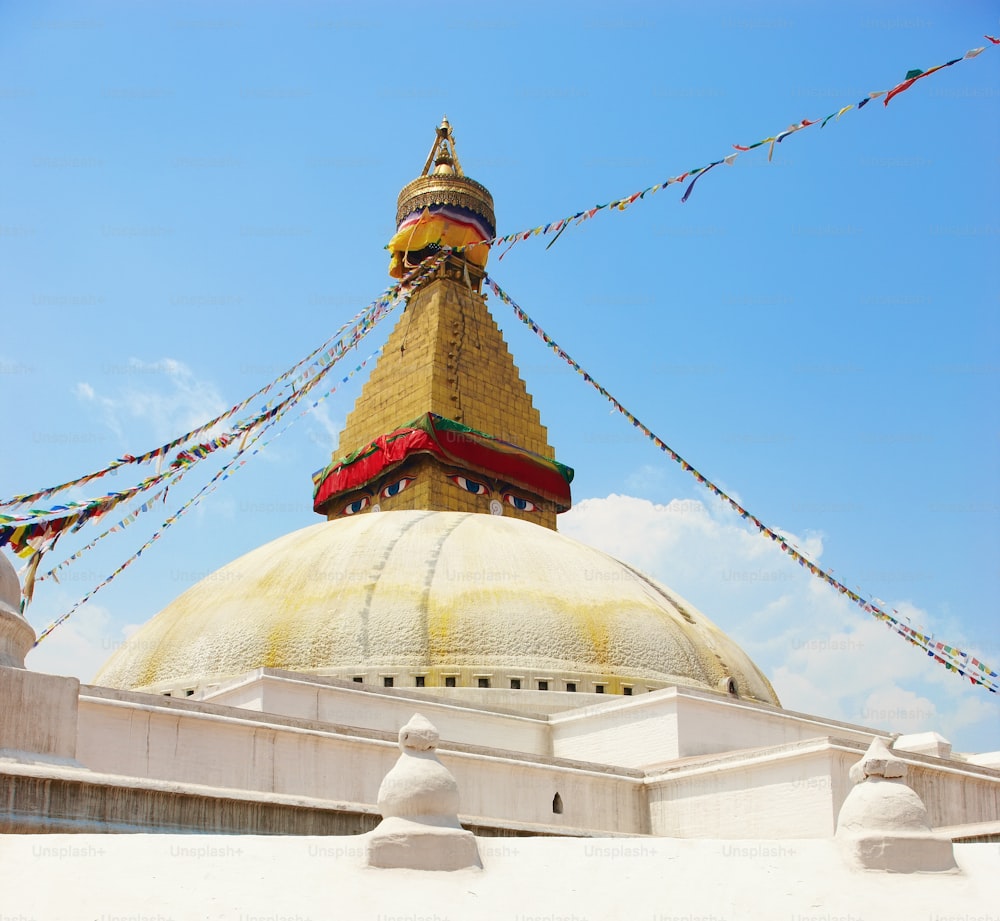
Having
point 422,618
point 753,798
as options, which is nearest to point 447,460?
point 422,618

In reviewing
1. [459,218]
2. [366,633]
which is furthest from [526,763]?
[459,218]

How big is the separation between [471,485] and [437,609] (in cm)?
746

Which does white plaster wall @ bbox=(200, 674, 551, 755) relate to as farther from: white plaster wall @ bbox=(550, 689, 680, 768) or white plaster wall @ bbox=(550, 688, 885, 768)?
white plaster wall @ bbox=(550, 688, 885, 768)

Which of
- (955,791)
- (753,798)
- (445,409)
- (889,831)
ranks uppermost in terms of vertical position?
(445,409)

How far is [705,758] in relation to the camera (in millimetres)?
17203

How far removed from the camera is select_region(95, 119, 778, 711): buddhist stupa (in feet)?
64.2

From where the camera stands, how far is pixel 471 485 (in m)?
27.4

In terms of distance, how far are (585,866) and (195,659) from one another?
441 inches

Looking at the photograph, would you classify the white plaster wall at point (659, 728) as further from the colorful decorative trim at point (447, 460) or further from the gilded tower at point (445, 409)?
the colorful decorative trim at point (447, 460)

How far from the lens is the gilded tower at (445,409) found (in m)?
27.0

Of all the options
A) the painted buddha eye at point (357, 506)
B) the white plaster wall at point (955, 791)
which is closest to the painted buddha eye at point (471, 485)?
the painted buddha eye at point (357, 506)

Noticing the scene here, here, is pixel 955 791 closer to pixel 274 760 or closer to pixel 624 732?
pixel 624 732

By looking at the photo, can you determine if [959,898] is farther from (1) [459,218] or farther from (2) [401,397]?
(1) [459,218]

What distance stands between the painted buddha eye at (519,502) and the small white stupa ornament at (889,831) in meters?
17.8
